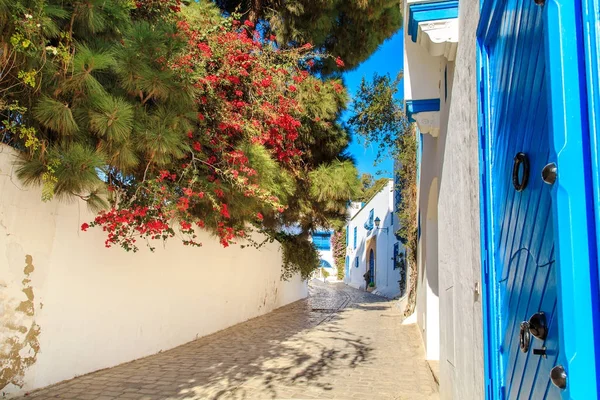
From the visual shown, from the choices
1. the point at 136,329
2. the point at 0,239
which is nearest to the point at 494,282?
the point at 0,239

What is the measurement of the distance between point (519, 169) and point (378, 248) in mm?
21102

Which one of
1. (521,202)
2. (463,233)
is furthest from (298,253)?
(521,202)

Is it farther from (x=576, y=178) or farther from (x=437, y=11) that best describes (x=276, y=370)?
(x=576, y=178)

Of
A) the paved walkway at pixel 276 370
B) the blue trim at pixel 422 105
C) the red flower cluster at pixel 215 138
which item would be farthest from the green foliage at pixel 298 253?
the blue trim at pixel 422 105

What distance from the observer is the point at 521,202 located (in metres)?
1.89

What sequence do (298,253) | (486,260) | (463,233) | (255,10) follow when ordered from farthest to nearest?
(298,253), (255,10), (463,233), (486,260)

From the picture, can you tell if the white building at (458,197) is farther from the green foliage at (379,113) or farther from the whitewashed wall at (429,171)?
the green foliage at (379,113)

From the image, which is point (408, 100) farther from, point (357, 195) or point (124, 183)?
point (357, 195)

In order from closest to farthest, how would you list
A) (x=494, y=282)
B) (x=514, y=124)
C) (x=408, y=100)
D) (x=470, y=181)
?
(x=514, y=124) < (x=494, y=282) < (x=470, y=181) < (x=408, y=100)

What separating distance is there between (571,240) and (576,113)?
0.35 m

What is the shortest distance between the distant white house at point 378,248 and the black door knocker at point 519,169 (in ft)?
32.0

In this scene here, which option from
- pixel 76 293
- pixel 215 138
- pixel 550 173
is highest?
pixel 215 138

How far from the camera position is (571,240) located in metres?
1.25

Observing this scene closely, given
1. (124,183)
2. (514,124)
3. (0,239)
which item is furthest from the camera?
(124,183)
